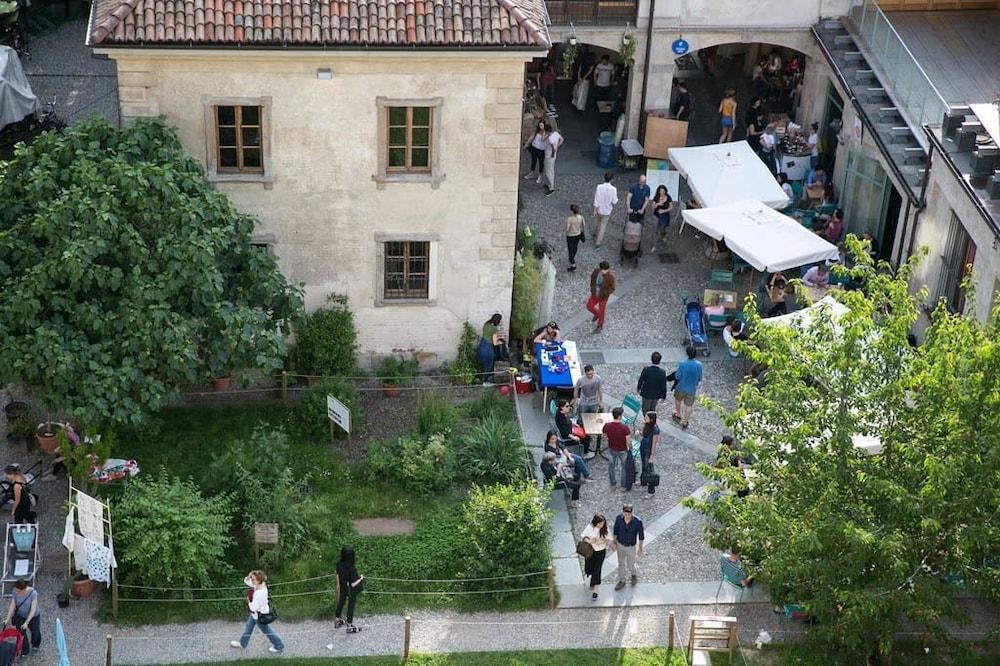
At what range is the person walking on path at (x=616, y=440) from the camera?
1057 inches

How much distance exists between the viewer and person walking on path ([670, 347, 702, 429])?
28.3 metres

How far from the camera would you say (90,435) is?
2475 centimetres

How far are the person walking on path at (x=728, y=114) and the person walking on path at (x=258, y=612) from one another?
19741mm

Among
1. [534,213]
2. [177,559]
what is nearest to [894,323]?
[177,559]

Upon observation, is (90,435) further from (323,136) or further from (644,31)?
(644,31)

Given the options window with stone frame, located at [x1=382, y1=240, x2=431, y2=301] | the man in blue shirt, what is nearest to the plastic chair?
the man in blue shirt

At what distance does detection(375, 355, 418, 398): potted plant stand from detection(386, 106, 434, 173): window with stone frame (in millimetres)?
3808

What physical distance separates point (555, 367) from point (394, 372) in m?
3.06

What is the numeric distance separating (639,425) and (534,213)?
28.0ft

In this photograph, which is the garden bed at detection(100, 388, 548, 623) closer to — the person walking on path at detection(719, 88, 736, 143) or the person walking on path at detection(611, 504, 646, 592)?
the person walking on path at detection(611, 504, 646, 592)

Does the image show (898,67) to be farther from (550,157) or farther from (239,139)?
(239,139)

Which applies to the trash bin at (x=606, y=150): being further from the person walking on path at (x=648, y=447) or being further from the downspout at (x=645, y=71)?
the person walking on path at (x=648, y=447)

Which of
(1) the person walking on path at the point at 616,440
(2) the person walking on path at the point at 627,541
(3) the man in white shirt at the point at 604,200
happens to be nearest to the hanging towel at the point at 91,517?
(2) the person walking on path at the point at 627,541

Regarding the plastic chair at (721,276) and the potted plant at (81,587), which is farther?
the plastic chair at (721,276)
